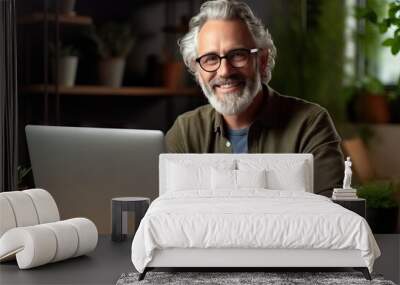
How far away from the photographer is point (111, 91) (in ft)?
20.4

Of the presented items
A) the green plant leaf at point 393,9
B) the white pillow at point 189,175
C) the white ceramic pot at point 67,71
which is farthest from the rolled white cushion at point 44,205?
the green plant leaf at point 393,9

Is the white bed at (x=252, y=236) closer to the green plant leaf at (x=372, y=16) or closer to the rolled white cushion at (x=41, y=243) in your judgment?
the rolled white cushion at (x=41, y=243)

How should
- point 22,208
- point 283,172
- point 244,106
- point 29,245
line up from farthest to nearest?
point 244,106 < point 283,172 < point 22,208 < point 29,245

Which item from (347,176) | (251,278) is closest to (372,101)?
(347,176)

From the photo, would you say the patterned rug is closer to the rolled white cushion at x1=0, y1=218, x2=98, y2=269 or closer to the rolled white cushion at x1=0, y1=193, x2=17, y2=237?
the rolled white cushion at x1=0, y1=218, x2=98, y2=269

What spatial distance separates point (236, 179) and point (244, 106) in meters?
0.68

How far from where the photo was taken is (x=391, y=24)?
6090mm

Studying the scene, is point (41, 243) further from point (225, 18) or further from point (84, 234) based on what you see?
point (225, 18)

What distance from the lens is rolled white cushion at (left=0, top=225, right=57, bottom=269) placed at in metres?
4.59

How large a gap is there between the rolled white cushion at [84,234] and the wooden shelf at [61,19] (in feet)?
6.18

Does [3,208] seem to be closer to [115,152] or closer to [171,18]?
[115,152]

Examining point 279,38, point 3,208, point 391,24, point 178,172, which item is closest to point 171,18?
point 279,38

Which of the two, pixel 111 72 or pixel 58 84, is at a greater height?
pixel 111 72

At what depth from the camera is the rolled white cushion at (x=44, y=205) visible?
16.7ft
